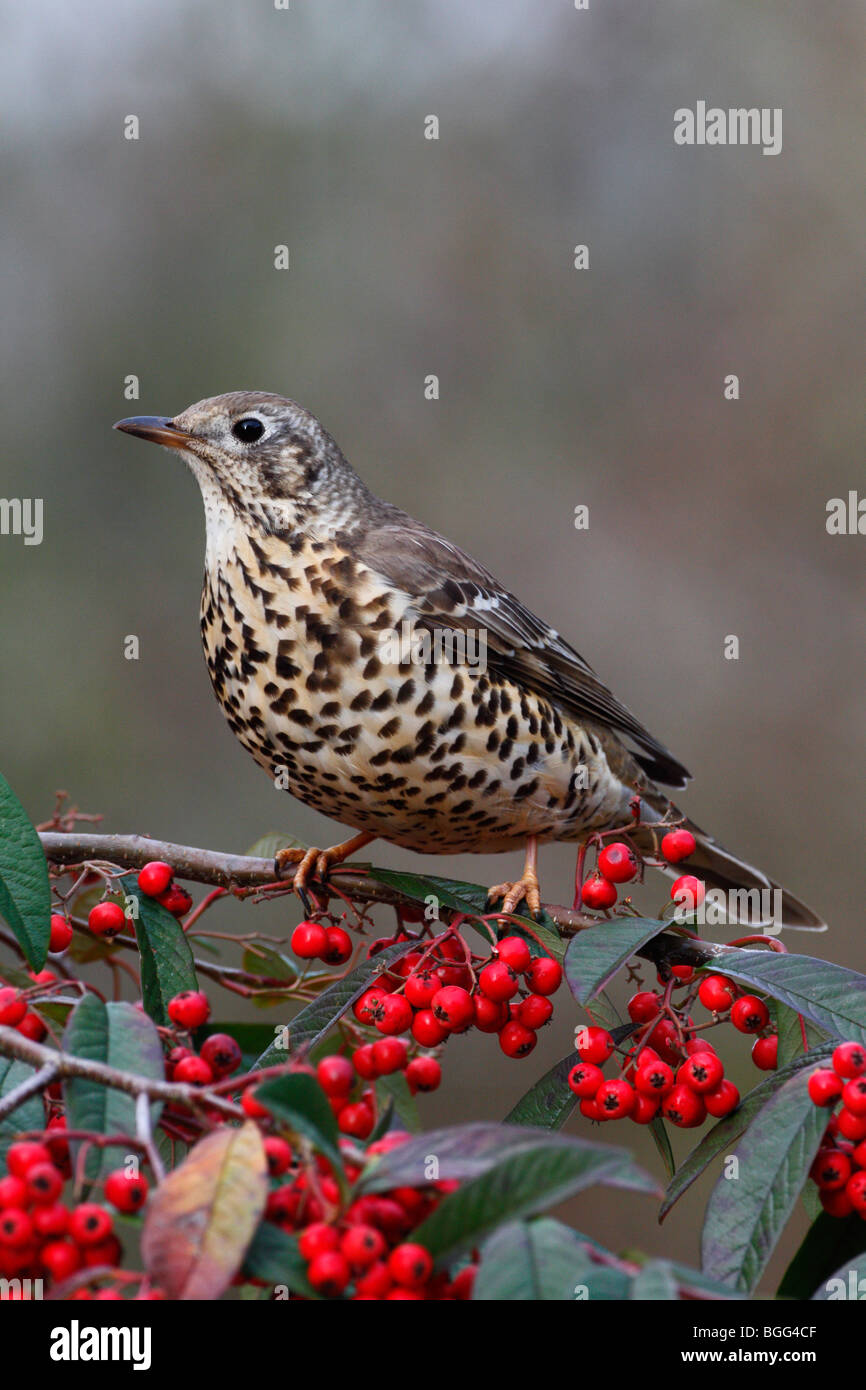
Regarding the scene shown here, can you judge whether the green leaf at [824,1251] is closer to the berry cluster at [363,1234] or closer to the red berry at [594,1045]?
the red berry at [594,1045]

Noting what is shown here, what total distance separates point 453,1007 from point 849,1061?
23.6 inches

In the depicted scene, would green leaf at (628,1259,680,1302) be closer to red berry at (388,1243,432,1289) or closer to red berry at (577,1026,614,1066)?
red berry at (388,1243,432,1289)

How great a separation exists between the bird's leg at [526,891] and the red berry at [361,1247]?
1.09 metres

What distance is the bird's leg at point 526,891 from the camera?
246cm

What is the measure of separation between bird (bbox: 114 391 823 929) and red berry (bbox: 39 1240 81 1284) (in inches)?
47.7

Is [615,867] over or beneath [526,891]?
over

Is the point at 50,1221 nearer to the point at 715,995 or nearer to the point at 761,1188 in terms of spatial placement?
the point at 761,1188

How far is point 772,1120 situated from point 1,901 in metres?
1.08

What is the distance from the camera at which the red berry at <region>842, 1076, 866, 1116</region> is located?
154 centimetres

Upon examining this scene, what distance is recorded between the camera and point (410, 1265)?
113 cm

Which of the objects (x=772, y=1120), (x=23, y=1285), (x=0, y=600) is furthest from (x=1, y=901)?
(x=0, y=600)

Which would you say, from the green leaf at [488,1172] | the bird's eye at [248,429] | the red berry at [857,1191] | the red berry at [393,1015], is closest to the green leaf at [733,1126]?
the red berry at [857,1191]

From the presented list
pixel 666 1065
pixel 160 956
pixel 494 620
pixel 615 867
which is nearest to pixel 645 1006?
pixel 666 1065

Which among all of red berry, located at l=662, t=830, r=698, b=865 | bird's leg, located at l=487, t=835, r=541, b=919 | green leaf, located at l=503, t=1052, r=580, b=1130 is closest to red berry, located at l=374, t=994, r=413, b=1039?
green leaf, located at l=503, t=1052, r=580, b=1130
